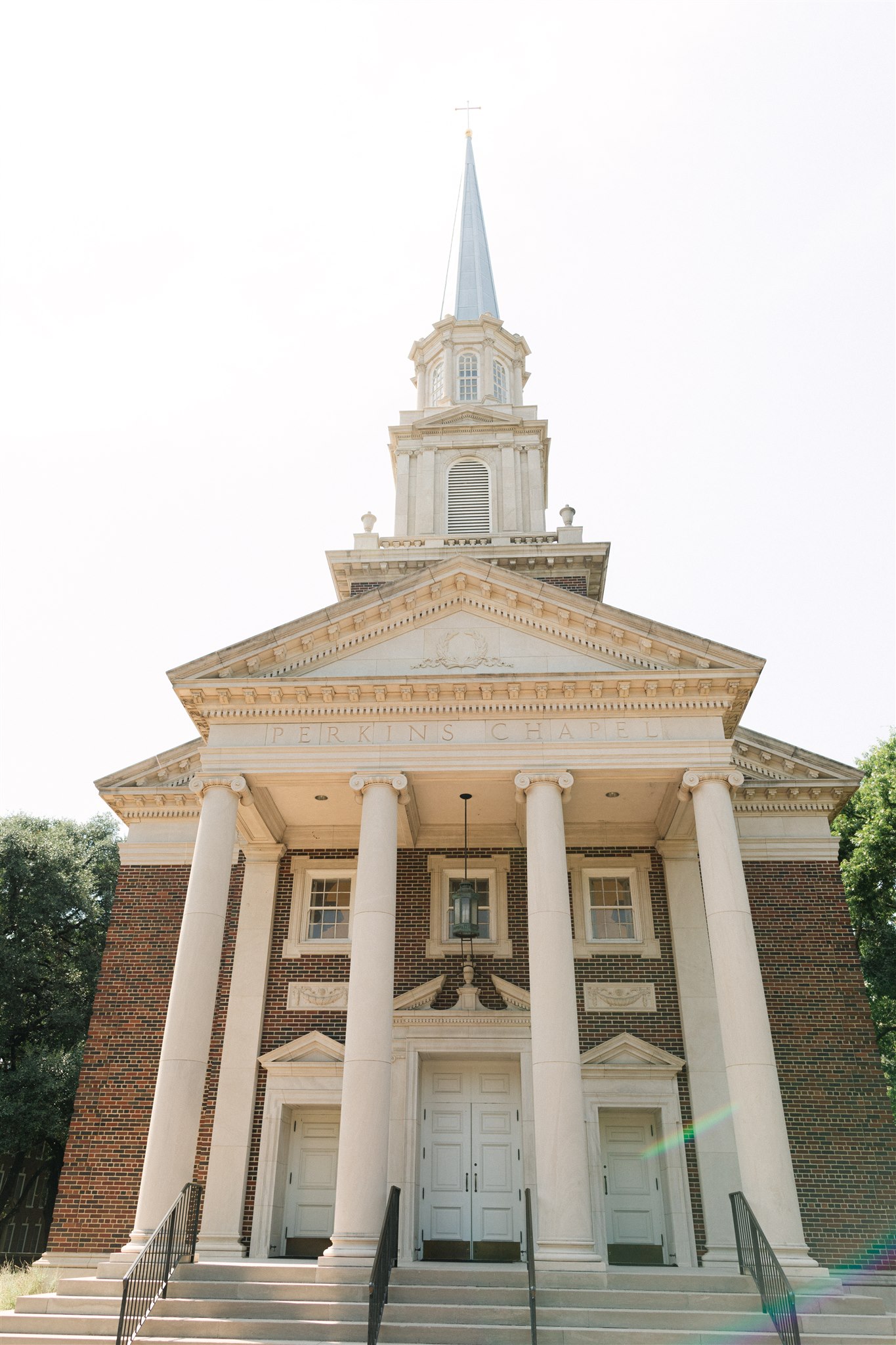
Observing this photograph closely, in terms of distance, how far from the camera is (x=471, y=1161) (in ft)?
53.0

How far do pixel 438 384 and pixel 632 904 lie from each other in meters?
16.5

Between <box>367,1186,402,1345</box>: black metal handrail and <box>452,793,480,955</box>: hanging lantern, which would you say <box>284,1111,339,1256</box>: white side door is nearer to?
<box>367,1186,402,1345</box>: black metal handrail

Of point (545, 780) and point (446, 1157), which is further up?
point (545, 780)

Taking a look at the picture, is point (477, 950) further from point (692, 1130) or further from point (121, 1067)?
point (121, 1067)

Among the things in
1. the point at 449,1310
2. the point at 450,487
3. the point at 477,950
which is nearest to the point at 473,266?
the point at 450,487

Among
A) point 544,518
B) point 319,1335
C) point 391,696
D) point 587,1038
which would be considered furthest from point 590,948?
point 544,518

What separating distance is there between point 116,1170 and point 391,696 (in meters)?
8.92

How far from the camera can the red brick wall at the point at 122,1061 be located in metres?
16.1

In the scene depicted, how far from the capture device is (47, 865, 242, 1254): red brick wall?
16.1 meters

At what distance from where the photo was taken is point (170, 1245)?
1205 centimetres

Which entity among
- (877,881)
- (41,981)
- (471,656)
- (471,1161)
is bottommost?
(471,1161)

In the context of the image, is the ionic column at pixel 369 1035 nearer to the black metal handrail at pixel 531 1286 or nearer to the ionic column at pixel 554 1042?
the ionic column at pixel 554 1042

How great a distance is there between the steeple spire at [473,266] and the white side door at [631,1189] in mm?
21452

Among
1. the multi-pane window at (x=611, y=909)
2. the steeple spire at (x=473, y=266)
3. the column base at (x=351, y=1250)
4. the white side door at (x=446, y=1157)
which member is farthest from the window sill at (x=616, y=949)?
the steeple spire at (x=473, y=266)
